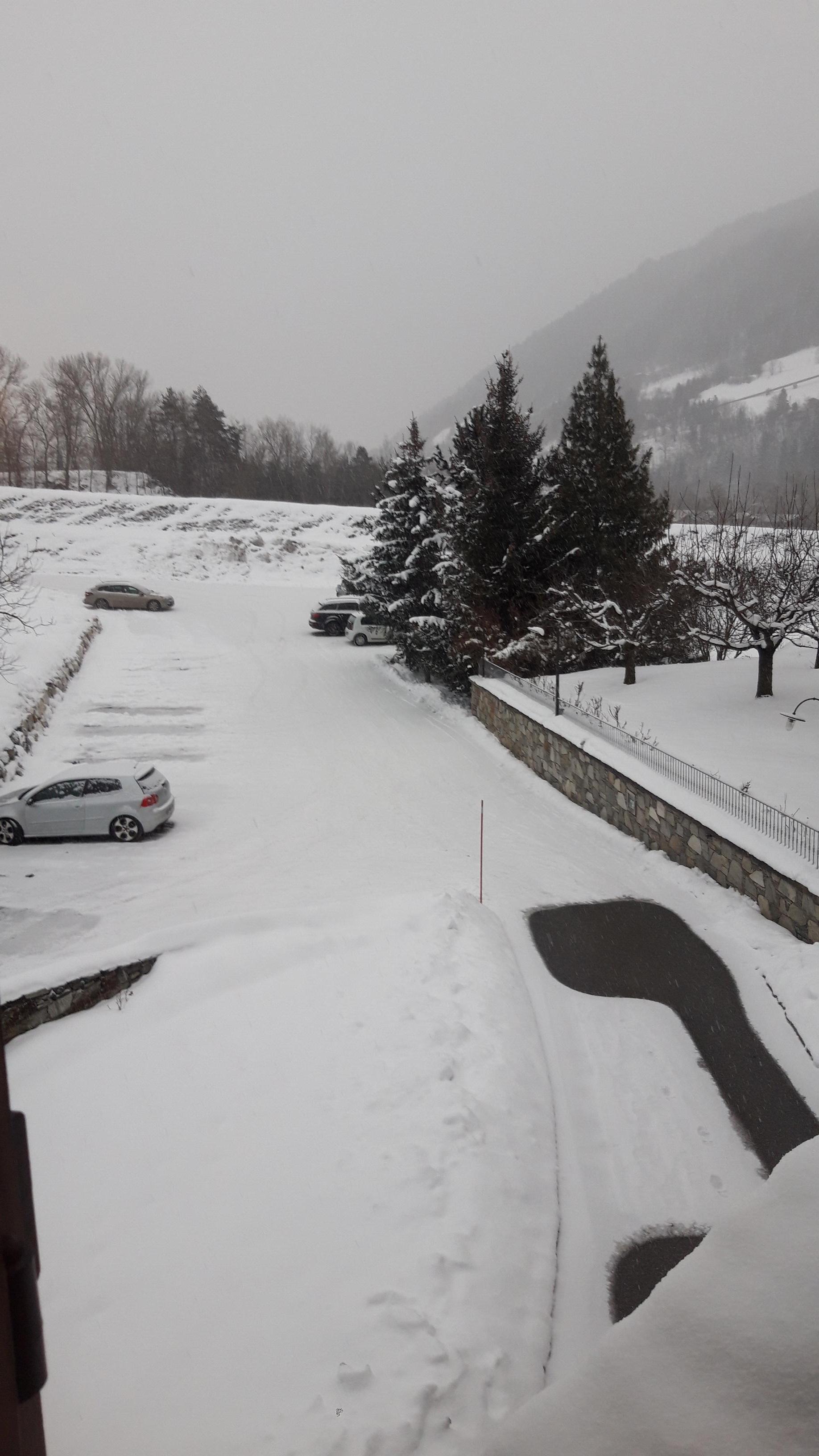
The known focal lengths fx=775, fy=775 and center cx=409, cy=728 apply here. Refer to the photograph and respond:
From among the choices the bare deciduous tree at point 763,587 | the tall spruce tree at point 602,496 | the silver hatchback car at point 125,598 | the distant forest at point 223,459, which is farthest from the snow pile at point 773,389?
the bare deciduous tree at point 763,587

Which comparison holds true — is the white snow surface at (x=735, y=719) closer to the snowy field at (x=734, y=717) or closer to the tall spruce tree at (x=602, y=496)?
the snowy field at (x=734, y=717)

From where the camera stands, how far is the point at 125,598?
122 ft

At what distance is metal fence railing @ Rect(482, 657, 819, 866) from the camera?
8812 millimetres

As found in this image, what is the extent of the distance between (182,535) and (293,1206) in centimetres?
5300

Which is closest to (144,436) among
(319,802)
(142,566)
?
(142,566)

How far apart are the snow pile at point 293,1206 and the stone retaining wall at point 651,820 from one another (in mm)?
3206

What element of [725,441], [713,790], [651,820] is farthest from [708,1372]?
[725,441]

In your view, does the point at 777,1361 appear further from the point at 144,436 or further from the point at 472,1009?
the point at 144,436

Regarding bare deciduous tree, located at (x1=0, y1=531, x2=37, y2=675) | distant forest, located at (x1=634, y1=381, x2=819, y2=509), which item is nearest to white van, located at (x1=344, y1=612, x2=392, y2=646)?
bare deciduous tree, located at (x1=0, y1=531, x2=37, y2=675)

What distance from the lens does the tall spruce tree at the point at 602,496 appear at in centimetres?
2178

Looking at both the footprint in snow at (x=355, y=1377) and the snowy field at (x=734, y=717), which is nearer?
the footprint in snow at (x=355, y=1377)

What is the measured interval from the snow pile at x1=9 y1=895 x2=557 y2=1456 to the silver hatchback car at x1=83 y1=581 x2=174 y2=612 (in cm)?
3187

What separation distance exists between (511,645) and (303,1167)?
16670mm

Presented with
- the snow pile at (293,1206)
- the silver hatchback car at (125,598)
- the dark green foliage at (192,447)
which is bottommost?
the snow pile at (293,1206)
